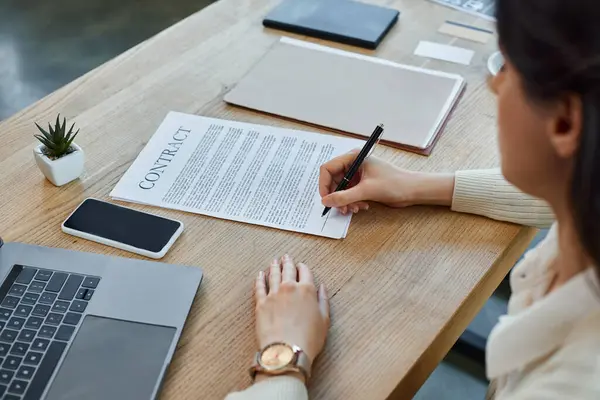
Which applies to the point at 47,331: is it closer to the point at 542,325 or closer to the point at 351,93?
the point at 542,325

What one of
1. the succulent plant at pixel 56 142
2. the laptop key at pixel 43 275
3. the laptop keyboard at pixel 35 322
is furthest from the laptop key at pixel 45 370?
the succulent plant at pixel 56 142

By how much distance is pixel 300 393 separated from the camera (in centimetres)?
71

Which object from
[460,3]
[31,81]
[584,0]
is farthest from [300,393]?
[31,81]

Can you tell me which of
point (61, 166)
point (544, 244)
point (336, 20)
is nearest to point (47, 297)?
point (61, 166)

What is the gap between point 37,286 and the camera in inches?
32.3

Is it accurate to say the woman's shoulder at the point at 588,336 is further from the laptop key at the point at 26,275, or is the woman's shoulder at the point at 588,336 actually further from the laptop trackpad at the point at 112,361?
the laptop key at the point at 26,275

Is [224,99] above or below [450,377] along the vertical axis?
above

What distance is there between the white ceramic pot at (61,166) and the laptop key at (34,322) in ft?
0.84

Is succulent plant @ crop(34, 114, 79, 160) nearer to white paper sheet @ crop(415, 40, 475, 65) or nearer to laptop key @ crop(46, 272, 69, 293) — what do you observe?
laptop key @ crop(46, 272, 69, 293)

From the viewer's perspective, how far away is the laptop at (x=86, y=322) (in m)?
0.72

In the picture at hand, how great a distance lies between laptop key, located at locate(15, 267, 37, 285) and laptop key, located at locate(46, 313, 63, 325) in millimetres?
67

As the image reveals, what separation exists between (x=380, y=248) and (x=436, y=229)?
0.29ft

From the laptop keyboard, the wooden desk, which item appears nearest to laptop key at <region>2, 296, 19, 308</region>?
the laptop keyboard

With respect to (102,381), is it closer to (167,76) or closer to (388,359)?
(388,359)
